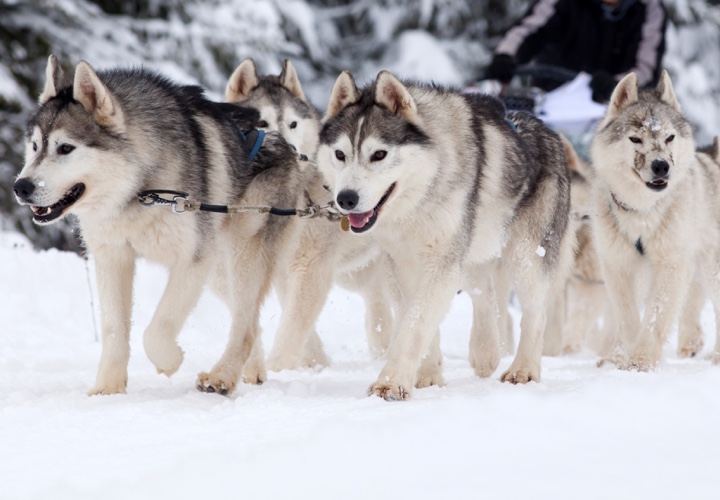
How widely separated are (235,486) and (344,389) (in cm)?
169

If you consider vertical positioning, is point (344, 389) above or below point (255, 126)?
below

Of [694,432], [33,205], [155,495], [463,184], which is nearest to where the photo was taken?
[155,495]

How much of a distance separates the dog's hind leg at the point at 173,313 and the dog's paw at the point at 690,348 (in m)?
3.81

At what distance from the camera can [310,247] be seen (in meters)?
5.18

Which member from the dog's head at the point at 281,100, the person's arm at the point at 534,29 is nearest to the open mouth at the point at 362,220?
the dog's head at the point at 281,100

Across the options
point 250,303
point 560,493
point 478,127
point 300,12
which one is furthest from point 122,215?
point 300,12

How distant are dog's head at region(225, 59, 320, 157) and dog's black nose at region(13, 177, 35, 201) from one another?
2.57 meters

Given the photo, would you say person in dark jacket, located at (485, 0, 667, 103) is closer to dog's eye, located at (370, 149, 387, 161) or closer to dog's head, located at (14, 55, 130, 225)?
dog's eye, located at (370, 149, 387, 161)

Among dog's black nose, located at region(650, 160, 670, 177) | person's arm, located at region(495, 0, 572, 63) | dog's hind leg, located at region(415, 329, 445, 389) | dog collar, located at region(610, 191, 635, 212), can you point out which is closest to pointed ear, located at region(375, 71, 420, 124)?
dog's hind leg, located at region(415, 329, 445, 389)

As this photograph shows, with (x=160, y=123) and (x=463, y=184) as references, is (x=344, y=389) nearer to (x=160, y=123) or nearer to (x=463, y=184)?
(x=463, y=184)

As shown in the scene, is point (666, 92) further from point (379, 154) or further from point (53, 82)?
point (53, 82)

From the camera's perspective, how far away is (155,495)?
2342 millimetres

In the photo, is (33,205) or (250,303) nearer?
(33,205)

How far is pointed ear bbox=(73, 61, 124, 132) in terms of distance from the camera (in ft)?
12.4
